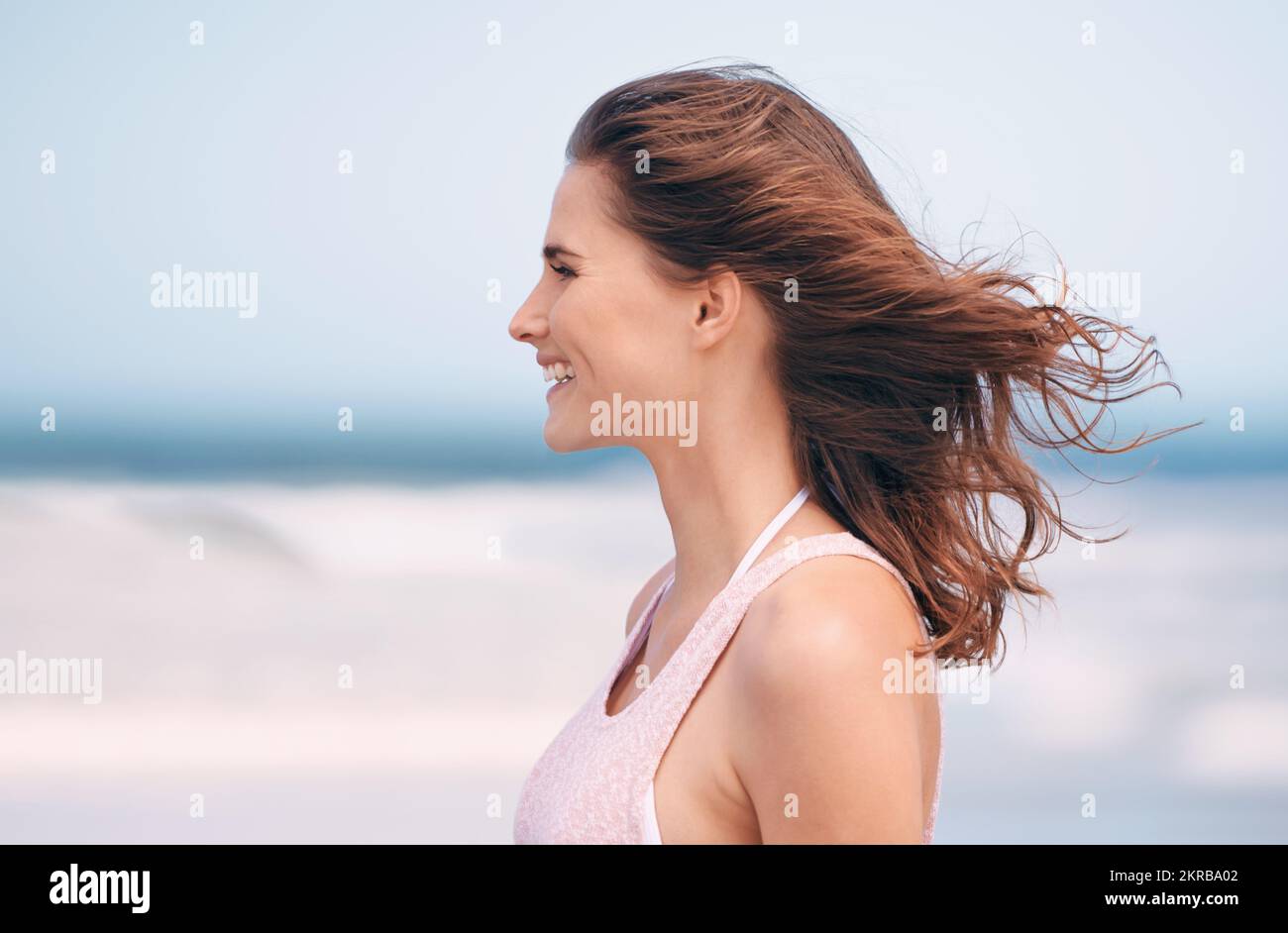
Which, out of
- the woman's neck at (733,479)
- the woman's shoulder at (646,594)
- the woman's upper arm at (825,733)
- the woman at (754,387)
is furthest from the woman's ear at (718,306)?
the woman's shoulder at (646,594)

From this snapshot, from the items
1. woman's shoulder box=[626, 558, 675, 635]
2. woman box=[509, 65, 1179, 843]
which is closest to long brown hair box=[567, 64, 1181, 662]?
woman box=[509, 65, 1179, 843]

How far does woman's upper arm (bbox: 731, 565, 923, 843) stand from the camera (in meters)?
1.29

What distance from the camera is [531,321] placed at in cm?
168

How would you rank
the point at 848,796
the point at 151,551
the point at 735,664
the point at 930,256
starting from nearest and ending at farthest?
the point at 848,796, the point at 735,664, the point at 930,256, the point at 151,551

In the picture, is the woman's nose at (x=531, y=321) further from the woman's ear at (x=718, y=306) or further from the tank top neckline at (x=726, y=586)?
the tank top neckline at (x=726, y=586)

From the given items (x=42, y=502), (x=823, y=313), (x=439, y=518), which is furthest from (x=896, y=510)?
(x=42, y=502)

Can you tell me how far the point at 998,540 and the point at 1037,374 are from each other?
236 millimetres

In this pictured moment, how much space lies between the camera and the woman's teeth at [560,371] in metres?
1.68

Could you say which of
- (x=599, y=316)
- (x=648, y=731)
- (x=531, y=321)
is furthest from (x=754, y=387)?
(x=648, y=731)

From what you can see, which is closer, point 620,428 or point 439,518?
point 620,428

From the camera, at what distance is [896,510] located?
161 cm

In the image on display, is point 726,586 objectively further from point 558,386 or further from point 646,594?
point 646,594

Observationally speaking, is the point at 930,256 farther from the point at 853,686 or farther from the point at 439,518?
the point at 439,518

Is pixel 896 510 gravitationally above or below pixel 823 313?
below
